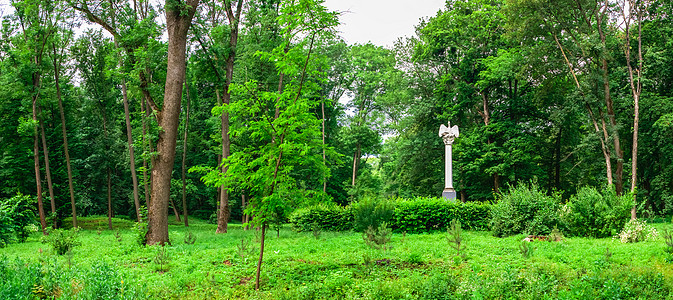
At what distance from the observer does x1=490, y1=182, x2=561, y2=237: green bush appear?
41.7ft

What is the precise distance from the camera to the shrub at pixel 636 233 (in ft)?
35.1

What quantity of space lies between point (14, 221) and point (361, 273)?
42.6 ft

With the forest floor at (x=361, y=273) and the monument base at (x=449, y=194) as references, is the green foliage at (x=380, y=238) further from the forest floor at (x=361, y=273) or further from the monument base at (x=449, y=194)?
the monument base at (x=449, y=194)

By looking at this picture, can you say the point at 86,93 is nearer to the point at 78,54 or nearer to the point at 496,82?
the point at 78,54

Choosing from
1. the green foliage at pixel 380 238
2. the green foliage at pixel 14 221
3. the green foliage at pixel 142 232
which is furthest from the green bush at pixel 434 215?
the green foliage at pixel 14 221

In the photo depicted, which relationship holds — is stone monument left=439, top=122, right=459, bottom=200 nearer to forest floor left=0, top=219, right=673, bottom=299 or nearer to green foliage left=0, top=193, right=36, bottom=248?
forest floor left=0, top=219, right=673, bottom=299

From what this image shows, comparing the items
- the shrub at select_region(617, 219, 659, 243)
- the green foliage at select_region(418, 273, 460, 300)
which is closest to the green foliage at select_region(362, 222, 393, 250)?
the green foliage at select_region(418, 273, 460, 300)

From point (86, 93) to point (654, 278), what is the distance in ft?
95.4

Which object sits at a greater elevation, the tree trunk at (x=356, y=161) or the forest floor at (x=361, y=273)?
the tree trunk at (x=356, y=161)

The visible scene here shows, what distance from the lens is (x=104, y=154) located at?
88.8 feet

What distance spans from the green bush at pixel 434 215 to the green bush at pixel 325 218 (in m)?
1.94

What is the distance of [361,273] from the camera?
23.7 ft

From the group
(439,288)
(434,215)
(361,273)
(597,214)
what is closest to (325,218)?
(434,215)

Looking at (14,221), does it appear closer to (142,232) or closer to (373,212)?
(142,232)
